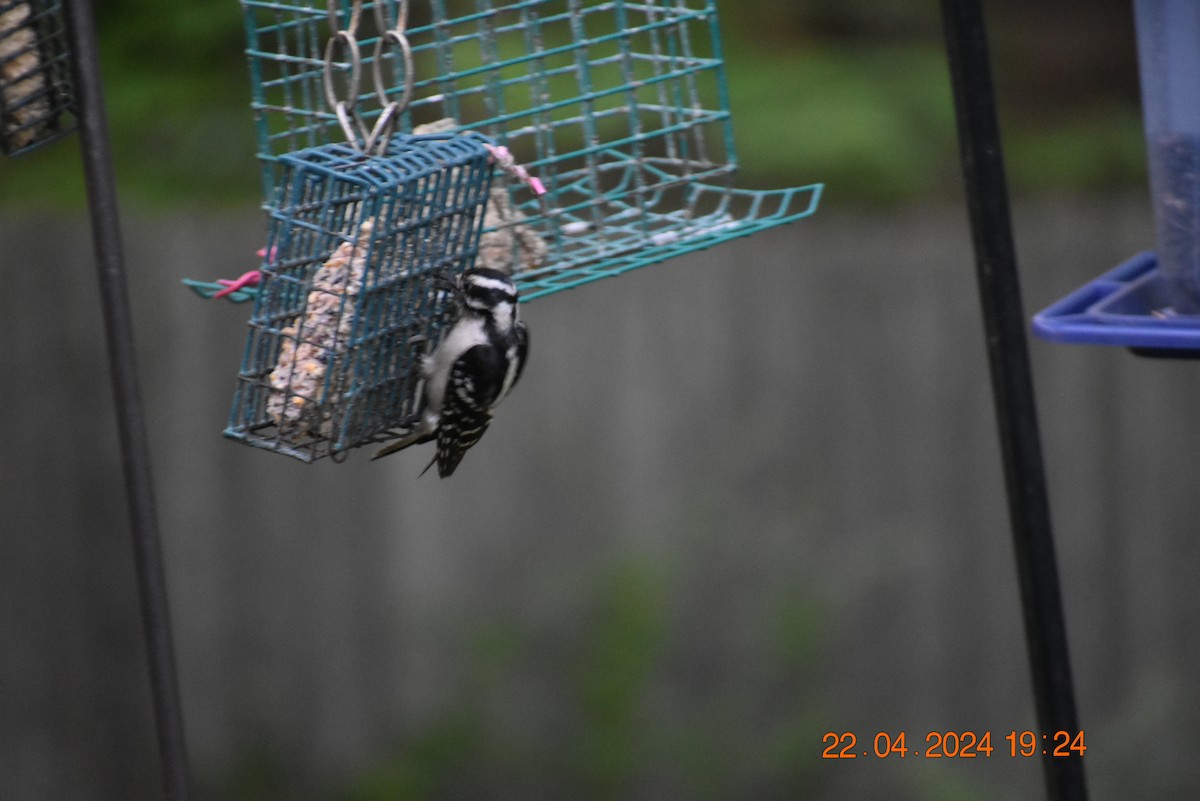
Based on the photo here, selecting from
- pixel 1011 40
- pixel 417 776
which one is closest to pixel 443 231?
pixel 417 776

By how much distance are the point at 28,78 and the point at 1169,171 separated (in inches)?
117

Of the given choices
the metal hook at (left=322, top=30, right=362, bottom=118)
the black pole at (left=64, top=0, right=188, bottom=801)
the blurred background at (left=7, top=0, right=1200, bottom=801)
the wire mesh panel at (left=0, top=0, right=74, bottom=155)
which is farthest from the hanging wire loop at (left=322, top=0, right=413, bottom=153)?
the blurred background at (left=7, top=0, right=1200, bottom=801)

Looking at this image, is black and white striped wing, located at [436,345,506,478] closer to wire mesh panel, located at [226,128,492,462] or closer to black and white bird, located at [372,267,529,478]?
black and white bird, located at [372,267,529,478]

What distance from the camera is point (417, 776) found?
699 cm

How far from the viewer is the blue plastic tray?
2.74 m

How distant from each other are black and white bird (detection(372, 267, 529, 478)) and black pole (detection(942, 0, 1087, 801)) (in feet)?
3.96

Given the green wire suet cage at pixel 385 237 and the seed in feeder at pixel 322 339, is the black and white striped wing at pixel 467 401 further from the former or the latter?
the seed in feeder at pixel 322 339

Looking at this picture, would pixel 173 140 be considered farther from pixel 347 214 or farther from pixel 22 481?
pixel 347 214
